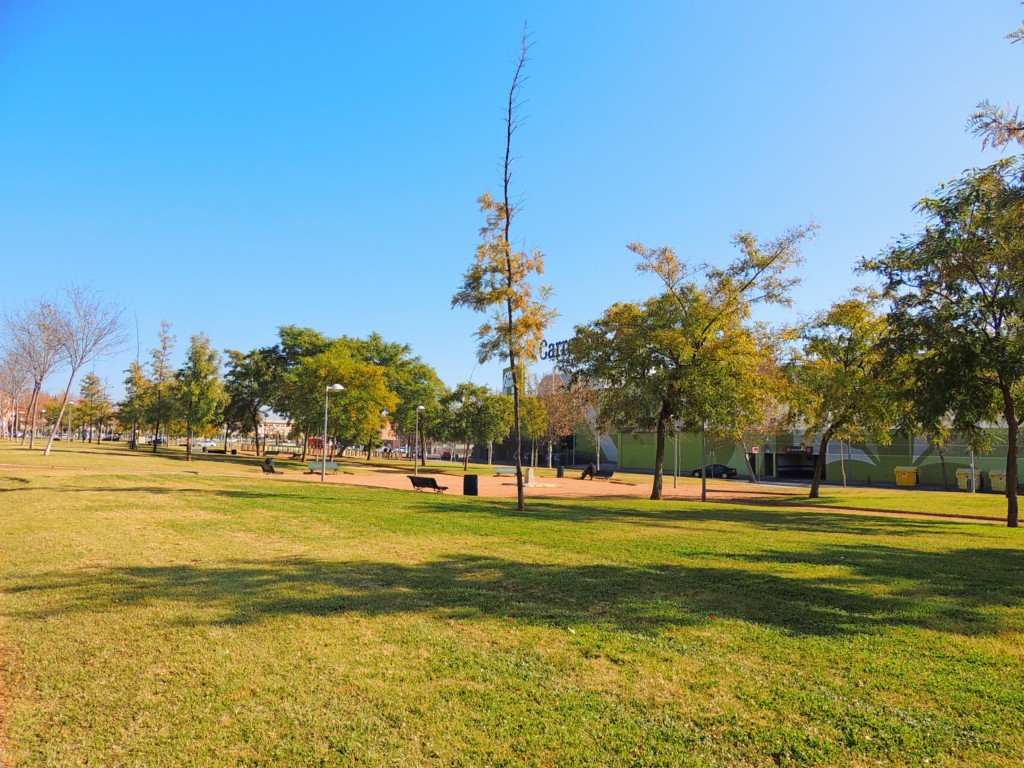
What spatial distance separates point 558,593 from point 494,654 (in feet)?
7.14

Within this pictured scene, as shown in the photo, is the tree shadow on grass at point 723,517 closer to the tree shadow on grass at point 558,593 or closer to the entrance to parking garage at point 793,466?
the tree shadow on grass at point 558,593

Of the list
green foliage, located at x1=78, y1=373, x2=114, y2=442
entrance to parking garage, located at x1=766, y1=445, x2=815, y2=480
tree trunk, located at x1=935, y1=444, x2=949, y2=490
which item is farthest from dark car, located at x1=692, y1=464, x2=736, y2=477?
green foliage, located at x1=78, y1=373, x2=114, y2=442

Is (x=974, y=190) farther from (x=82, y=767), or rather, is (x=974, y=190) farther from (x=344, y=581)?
(x=82, y=767)

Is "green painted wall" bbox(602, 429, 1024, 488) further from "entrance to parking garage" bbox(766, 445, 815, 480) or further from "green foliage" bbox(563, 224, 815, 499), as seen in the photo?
"green foliage" bbox(563, 224, 815, 499)

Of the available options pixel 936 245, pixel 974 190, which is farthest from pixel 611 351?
pixel 974 190

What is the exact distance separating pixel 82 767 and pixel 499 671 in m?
2.53

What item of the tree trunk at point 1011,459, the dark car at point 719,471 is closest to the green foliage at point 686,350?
the tree trunk at point 1011,459

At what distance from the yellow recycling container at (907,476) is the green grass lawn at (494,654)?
42.0 m

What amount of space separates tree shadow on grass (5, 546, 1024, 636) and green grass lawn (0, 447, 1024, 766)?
45 mm

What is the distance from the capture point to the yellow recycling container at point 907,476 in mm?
45281

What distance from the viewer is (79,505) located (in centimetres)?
1346

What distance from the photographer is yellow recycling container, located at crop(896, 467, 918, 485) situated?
149 feet

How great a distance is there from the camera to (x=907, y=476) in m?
45.3

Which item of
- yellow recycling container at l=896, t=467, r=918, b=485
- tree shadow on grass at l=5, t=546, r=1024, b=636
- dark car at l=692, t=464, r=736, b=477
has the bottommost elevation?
dark car at l=692, t=464, r=736, b=477
